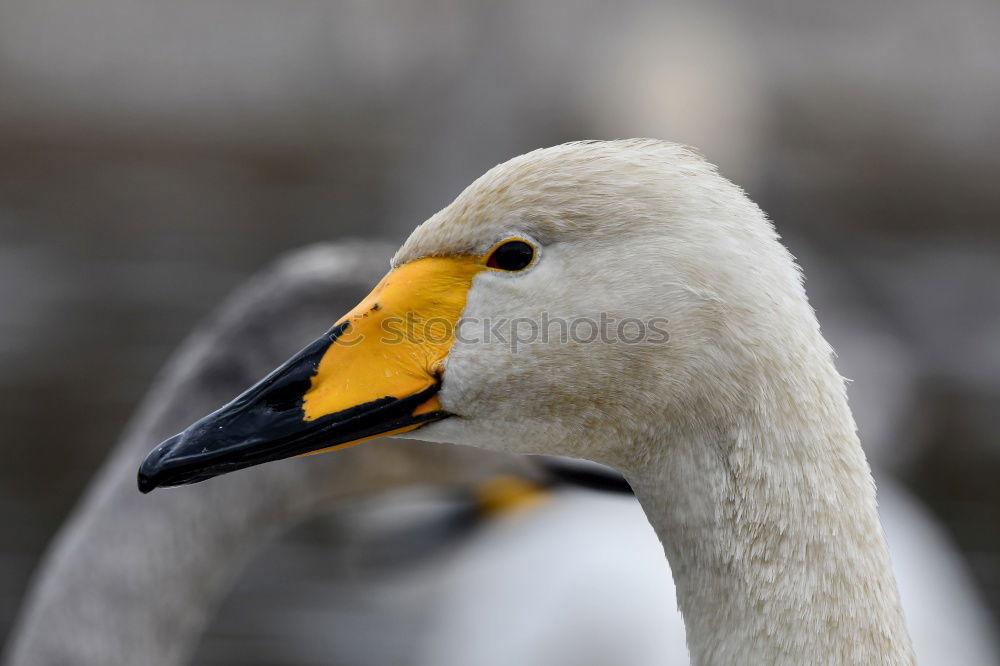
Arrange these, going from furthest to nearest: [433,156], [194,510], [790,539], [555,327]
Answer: [433,156]
[194,510]
[555,327]
[790,539]

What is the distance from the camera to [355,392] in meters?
2.27

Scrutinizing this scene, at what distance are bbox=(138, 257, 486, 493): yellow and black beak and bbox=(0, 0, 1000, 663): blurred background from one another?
5162 millimetres

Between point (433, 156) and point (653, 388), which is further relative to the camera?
point (433, 156)

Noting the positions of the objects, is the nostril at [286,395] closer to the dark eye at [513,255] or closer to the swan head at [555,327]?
the swan head at [555,327]

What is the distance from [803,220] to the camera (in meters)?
13.9

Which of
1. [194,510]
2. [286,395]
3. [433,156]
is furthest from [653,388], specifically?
[433,156]

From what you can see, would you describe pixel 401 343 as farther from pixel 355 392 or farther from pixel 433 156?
pixel 433 156

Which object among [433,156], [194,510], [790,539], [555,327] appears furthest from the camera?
[433,156]

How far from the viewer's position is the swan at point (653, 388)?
6.91 feet

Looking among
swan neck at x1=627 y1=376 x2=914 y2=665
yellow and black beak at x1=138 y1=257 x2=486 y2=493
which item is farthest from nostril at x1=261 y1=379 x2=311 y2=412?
swan neck at x1=627 y1=376 x2=914 y2=665

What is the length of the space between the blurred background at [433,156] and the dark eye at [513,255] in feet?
17.7

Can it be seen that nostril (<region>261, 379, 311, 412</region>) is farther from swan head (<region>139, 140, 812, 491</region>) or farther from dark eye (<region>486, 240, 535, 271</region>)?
dark eye (<region>486, 240, 535, 271</region>)

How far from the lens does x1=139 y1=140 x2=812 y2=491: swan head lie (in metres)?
2.14

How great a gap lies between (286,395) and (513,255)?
461mm
